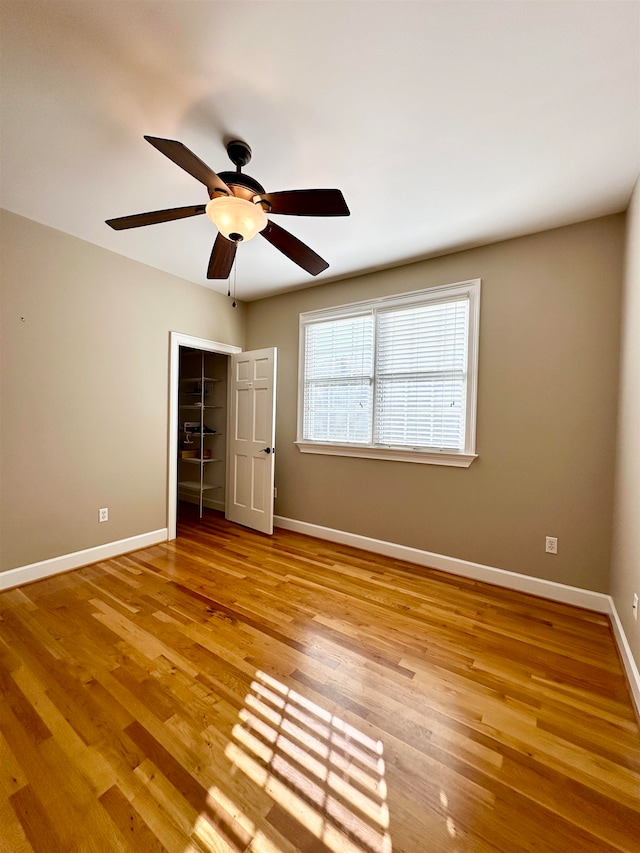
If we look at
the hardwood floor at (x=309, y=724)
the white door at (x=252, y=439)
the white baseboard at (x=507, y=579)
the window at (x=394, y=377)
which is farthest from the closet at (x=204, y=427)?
the hardwood floor at (x=309, y=724)

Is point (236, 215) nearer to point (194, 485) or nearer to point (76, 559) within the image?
point (76, 559)

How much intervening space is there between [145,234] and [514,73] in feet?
8.47

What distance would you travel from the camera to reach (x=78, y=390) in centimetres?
289

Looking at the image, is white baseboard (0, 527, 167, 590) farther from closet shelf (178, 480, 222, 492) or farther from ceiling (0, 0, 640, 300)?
ceiling (0, 0, 640, 300)

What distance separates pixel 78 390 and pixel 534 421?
3.69m

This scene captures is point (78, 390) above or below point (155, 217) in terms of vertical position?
below

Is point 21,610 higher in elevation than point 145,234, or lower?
lower

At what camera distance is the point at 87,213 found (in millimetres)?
2484

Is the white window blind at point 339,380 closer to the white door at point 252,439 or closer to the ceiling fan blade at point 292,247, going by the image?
the white door at point 252,439

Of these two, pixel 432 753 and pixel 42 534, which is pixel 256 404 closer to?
pixel 42 534

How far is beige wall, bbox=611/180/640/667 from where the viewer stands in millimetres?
1789

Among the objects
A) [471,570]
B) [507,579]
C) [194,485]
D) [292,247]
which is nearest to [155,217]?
[292,247]

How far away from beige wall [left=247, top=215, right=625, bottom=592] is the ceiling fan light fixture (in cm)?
189

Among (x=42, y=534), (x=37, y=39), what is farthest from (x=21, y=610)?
(x=37, y=39)
